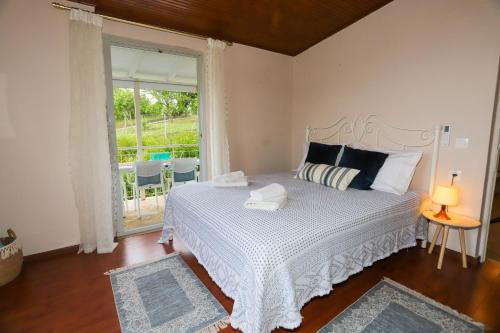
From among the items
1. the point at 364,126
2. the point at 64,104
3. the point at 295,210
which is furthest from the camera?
the point at 364,126

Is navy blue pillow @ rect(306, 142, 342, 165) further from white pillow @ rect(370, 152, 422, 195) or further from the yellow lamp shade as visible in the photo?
the yellow lamp shade

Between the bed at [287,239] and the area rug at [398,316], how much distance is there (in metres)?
0.23

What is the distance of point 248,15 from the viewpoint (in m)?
2.82

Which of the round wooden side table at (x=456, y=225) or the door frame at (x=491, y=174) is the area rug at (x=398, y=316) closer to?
the round wooden side table at (x=456, y=225)

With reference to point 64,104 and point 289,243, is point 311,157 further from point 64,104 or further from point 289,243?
point 64,104

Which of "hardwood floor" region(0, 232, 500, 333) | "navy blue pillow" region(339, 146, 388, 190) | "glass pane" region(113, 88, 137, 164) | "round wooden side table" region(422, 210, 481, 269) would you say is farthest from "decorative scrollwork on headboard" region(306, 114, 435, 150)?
"glass pane" region(113, 88, 137, 164)

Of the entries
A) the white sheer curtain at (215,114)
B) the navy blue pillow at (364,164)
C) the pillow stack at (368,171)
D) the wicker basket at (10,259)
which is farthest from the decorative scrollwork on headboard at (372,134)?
the wicker basket at (10,259)

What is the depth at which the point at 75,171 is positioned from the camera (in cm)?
252

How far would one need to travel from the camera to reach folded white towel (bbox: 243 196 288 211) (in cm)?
187

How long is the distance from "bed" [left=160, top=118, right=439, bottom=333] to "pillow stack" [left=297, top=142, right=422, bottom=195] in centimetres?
12

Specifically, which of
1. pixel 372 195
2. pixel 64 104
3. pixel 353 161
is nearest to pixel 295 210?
pixel 372 195

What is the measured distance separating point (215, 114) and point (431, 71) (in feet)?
7.78

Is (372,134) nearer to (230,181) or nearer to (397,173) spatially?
(397,173)

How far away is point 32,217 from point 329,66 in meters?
3.84
